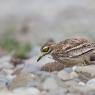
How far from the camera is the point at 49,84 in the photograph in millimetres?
6301

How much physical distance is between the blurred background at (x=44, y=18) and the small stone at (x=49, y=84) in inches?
313

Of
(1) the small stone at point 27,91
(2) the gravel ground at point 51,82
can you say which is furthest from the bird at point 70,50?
(1) the small stone at point 27,91

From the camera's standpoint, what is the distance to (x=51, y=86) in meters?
6.27

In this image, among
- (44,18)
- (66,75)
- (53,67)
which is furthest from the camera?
(44,18)

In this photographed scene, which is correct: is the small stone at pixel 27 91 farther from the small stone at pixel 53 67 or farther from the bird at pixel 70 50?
the small stone at pixel 53 67

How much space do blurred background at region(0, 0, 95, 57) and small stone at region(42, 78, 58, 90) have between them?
795 cm

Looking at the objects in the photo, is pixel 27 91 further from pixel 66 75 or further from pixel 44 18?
pixel 44 18

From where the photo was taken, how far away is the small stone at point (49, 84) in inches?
246

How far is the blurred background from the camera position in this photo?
51.5ft

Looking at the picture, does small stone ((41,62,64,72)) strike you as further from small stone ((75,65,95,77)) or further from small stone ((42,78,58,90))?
small stone ((42,78,58,90))

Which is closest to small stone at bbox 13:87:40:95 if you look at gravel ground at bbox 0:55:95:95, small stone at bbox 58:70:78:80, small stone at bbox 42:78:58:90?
gravel ground at bbox 0:55:95:95

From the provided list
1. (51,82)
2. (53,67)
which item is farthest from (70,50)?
(51,82)

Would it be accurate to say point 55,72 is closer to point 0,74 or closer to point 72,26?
point 0,74

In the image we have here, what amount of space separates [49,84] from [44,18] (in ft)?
39.6
